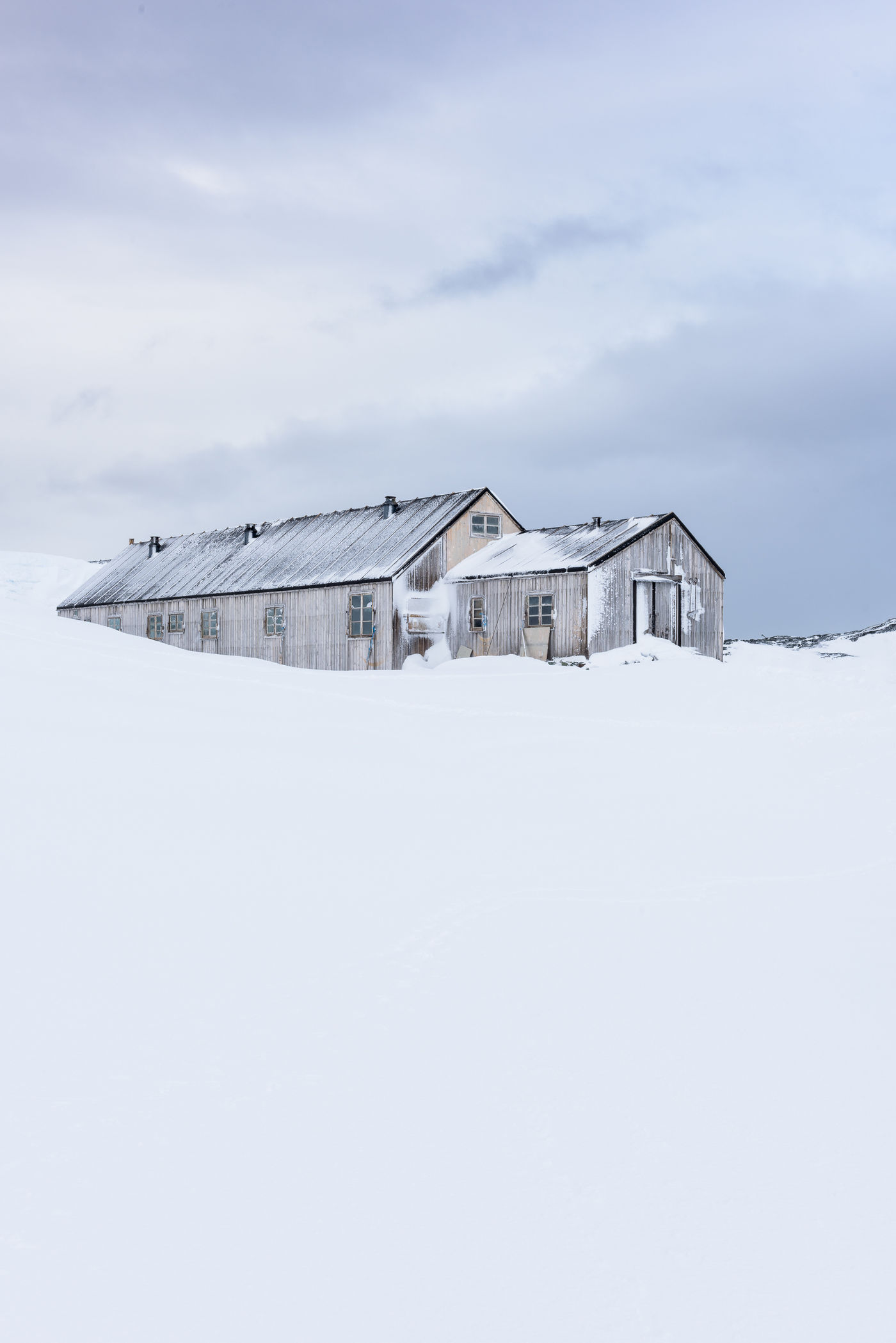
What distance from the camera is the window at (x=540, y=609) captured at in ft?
108

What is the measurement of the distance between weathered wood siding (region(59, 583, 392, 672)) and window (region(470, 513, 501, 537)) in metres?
4.05

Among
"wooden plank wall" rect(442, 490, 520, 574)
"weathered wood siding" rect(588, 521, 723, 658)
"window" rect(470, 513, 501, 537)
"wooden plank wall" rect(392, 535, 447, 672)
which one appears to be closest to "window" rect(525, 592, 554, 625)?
"weathered wood siding" rect(588, 521, 723, 658)

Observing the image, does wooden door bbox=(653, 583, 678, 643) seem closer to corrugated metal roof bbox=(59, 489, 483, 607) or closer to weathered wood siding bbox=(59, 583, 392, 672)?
corrugated metal roof bbox=(59, 489, 483, 607)

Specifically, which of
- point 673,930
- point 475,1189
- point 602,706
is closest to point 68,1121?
point 475,1189

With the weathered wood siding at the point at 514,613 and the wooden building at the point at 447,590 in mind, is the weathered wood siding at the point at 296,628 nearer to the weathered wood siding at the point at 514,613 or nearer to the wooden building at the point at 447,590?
the wooden building at the point at 447,590

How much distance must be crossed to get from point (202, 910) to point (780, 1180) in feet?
15.8

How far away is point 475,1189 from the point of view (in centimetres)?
486

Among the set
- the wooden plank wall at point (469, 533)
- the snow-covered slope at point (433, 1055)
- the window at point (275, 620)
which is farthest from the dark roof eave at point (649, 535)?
the snow-covered slope at point (433, 1055)

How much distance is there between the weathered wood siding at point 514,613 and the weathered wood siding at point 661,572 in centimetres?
40

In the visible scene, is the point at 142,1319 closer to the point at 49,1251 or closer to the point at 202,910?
the point at 49,1251

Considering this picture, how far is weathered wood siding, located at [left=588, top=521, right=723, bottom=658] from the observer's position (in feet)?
107

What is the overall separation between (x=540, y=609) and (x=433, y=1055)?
27.5 metres

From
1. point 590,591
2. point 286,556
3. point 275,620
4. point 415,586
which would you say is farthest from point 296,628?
point 590,591

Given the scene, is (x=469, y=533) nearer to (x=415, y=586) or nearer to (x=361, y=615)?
(x=415, y=586)
